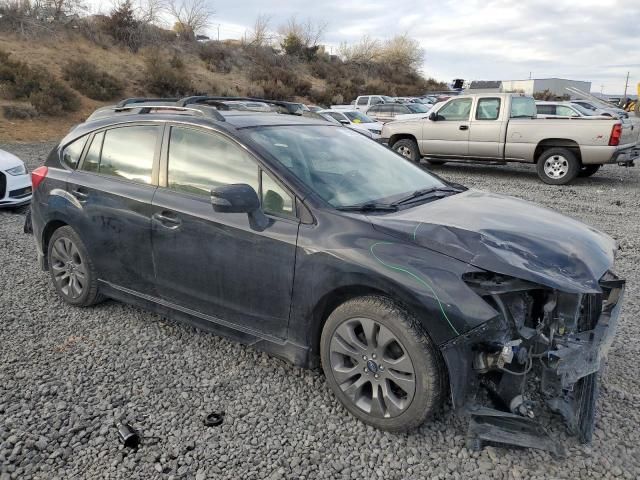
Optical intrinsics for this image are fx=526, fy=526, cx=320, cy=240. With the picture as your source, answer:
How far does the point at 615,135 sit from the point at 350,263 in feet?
31.5

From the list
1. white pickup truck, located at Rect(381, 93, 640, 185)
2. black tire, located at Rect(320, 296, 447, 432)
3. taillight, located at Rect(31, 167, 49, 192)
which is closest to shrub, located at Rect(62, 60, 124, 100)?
white pickup truck, located at Rect(381, 93, 640, 185)

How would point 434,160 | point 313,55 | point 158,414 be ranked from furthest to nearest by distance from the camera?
point 313,55
point 434,160
point 158,414

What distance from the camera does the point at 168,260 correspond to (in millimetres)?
3559

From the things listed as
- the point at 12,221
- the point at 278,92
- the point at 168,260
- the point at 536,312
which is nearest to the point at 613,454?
the point at 536,312

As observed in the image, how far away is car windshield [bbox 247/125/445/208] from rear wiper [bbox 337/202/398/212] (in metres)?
0.03

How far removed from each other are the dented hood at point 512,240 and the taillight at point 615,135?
8.20m

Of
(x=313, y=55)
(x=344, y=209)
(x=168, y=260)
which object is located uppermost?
(x=313, y=55)

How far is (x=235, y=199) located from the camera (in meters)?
2.96

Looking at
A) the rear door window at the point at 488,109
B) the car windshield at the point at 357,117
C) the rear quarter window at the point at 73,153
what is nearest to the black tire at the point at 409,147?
the rear door window at the point at 488,109

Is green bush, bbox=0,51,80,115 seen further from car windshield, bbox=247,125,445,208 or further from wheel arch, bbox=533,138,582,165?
car windshield, bbox=247,125,445,208

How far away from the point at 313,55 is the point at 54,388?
49310 mm

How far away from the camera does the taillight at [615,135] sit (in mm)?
10273

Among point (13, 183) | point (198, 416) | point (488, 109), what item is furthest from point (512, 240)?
point (488, 109)

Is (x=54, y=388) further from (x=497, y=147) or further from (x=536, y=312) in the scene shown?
(x=497, y=147)
